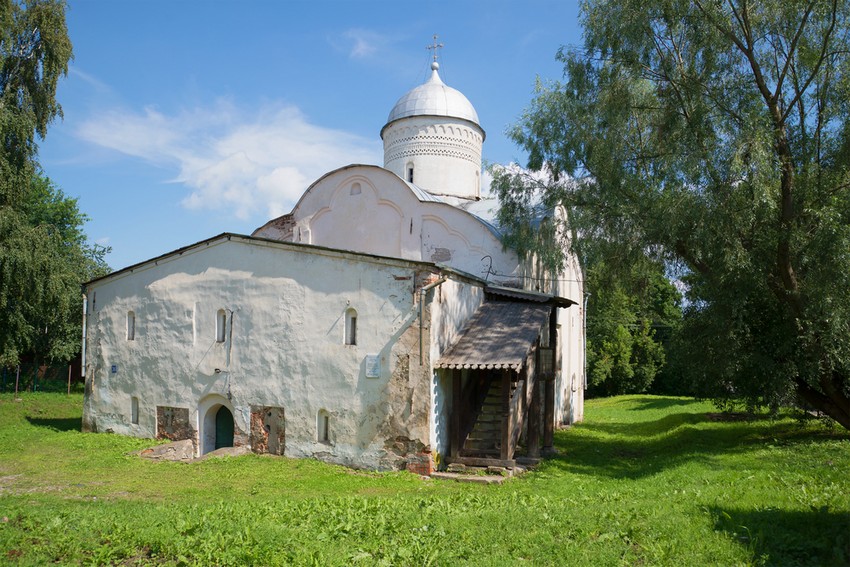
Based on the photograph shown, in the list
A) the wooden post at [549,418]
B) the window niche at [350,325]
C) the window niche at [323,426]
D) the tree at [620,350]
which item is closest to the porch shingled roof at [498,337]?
the window niche at [350,325]

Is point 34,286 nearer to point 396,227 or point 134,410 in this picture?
point 134,410

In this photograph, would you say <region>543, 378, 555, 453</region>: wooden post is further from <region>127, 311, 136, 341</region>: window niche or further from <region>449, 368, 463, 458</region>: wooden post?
<region>127, 311, 136, 341</region>: window niche

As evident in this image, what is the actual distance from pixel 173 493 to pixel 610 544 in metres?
6.38

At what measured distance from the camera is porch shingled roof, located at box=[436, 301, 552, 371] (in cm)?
1185

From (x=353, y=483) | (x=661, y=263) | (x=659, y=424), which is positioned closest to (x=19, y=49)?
(x=353, y=483)

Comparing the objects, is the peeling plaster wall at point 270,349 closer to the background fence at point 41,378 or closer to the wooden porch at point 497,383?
the wooden porch at point 497,383

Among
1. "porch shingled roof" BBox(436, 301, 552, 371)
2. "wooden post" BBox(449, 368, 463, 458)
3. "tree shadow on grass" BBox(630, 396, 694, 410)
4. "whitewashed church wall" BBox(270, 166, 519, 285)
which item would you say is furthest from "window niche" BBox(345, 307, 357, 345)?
"tree shadow on grass" BBox(630, 396, 694, 410)

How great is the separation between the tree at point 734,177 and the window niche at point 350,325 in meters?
5.02

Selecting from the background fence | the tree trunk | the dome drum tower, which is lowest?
the background fence

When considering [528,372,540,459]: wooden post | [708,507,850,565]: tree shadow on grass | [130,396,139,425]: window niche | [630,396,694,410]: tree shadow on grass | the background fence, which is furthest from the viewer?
[630,396,694,410]: tree shadow on grass

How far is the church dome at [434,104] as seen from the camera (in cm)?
2097

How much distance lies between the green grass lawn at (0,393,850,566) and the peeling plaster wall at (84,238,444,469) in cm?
90

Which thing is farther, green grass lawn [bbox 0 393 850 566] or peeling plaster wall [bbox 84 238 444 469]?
peeling plaster wall [bbox 84 238 444 469]

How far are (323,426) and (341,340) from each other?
66.2 inches
